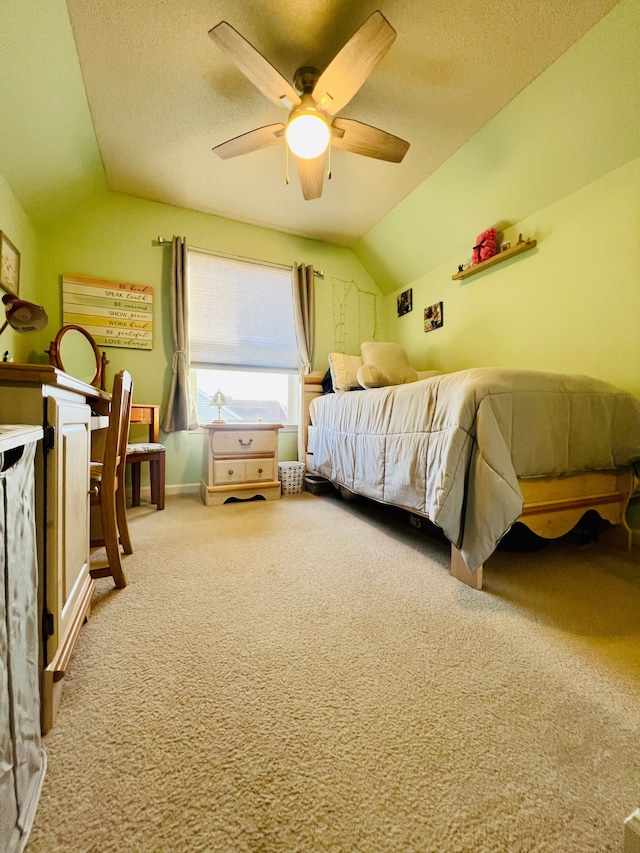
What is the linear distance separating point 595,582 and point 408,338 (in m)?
2.69

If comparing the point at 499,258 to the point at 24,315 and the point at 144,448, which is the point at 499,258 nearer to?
the point at 24,315

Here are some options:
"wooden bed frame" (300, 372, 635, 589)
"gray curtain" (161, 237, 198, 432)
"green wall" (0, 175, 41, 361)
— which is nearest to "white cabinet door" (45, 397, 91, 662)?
"wooden bed frame" (300, 372, 635, 589)

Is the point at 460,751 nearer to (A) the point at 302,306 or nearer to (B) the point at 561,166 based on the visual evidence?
(B) the point at 561,166

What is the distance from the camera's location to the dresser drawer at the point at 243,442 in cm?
248

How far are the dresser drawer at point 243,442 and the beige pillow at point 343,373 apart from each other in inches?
29.1

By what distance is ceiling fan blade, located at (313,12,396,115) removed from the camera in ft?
4.34

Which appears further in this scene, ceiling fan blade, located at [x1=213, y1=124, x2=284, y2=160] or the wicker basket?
the wicker basket

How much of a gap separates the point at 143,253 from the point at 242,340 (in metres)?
1.06

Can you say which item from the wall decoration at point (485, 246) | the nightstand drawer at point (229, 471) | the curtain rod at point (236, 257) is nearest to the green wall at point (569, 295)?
the wall decoration at point (485, 246)

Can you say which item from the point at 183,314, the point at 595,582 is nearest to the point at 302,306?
the point at 183,314

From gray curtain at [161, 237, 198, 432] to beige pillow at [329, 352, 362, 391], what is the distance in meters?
1.29

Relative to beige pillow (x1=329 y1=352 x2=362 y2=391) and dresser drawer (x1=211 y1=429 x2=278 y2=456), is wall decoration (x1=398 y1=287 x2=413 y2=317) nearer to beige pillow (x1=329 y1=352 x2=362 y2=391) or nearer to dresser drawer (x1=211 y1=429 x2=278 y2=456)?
beige pillow (x1=329 y1=352 x2=362 y2=391)

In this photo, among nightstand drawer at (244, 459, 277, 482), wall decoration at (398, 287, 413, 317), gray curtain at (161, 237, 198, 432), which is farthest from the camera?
wall decoration at (398, 287, 413, 317)

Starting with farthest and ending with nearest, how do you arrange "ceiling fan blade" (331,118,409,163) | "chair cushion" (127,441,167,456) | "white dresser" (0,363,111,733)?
1. "chair cushion" (127,441,167,456)
2. "ceiling fan blade" (331,118,409,163)
3. "white dresser" (0,363,111,733)
